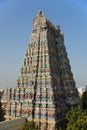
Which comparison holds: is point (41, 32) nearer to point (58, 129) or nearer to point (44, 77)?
point (44, 77)

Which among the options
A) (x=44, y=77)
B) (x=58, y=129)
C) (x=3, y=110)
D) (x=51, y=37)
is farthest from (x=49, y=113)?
(x=51, y=37)

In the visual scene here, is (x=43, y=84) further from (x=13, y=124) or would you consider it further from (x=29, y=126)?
(x=13, y=124)

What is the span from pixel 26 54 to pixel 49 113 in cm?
789

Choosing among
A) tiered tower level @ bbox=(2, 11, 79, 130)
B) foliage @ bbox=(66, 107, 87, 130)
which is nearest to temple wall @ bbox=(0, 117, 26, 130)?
tiered tower level @ bbox=(2, 11, 79, 130)

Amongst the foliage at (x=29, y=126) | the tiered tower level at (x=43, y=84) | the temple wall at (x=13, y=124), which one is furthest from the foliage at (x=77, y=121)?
the temple wall at (x=13, y=124)

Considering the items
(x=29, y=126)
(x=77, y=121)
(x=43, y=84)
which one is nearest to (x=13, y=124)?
(x=29, y=126)

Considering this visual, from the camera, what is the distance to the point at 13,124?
22156 mm

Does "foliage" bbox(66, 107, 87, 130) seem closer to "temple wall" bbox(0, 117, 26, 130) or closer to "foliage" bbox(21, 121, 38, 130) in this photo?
"foliage" bbox(21, 121, 38, 130)

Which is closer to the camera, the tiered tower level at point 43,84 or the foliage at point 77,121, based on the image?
the foliage at point 77,121

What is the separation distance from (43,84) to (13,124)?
17.5ft

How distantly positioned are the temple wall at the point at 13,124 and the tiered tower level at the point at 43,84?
39.5 inches

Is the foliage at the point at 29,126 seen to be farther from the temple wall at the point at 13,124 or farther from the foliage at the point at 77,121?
the foliage at the point at 77,121

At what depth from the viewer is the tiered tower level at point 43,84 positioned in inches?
917

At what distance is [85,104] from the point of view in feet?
99.6
